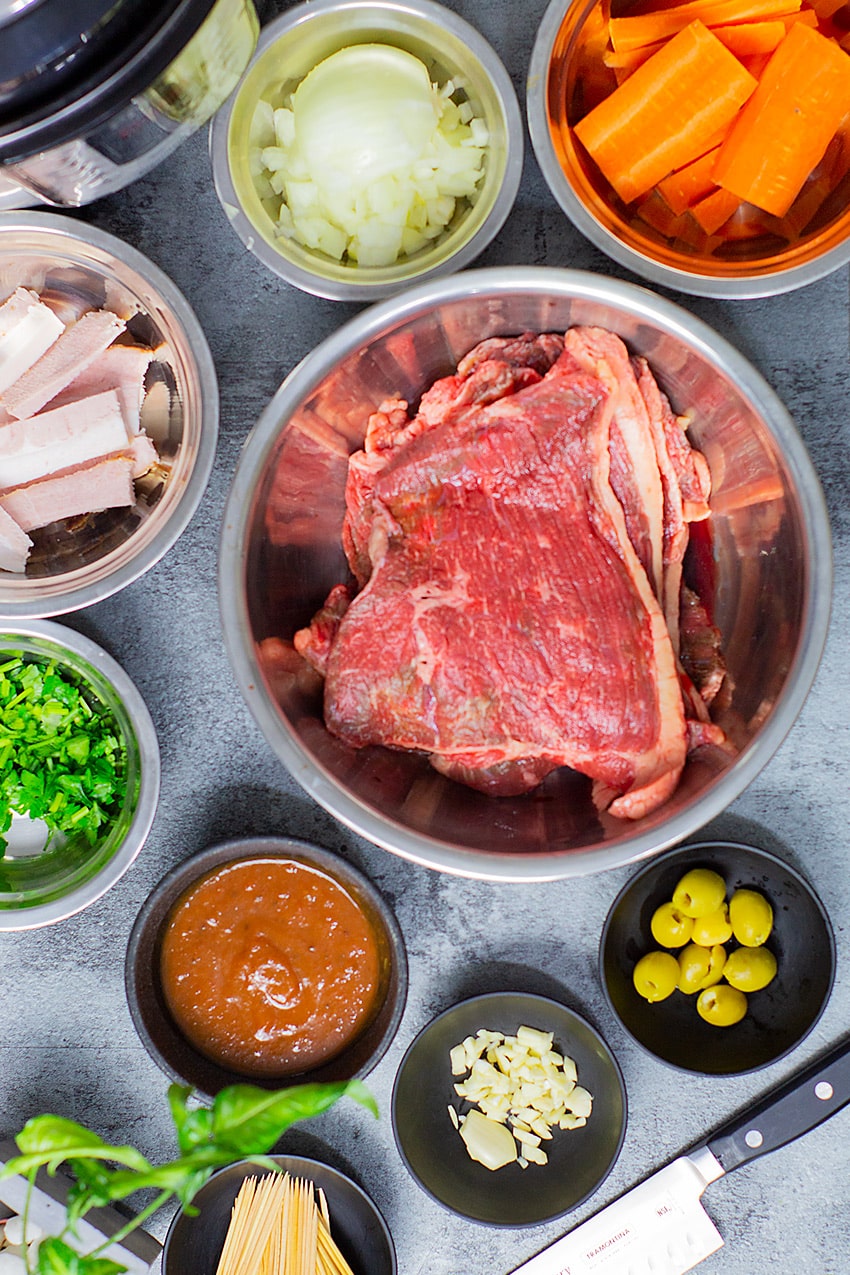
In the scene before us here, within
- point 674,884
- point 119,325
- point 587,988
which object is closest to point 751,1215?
point 587,988

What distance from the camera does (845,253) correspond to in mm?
1866

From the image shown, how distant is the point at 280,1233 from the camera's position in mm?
2219

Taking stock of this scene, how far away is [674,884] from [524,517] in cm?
98

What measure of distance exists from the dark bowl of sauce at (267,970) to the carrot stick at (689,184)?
1.61m

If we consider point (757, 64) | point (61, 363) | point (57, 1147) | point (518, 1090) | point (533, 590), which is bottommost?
point (518, 1090)

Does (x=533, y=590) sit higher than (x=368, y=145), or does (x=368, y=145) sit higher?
(x=368, y=145)

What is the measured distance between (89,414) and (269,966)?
4.19ft

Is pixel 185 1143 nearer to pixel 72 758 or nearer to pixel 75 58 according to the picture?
pixel 72 758

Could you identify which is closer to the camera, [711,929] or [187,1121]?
[187,1121]

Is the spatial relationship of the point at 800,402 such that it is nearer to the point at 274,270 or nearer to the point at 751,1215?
the point at 274,270

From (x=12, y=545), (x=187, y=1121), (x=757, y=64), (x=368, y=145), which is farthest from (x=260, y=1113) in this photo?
(x=757, y=64)

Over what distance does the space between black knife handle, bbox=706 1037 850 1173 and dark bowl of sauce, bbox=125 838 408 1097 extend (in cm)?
89

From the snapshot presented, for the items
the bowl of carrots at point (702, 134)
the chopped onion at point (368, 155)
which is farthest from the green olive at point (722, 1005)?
the chopped onion at point (368, 155)

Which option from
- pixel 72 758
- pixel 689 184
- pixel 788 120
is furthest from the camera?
pixel 72 758
